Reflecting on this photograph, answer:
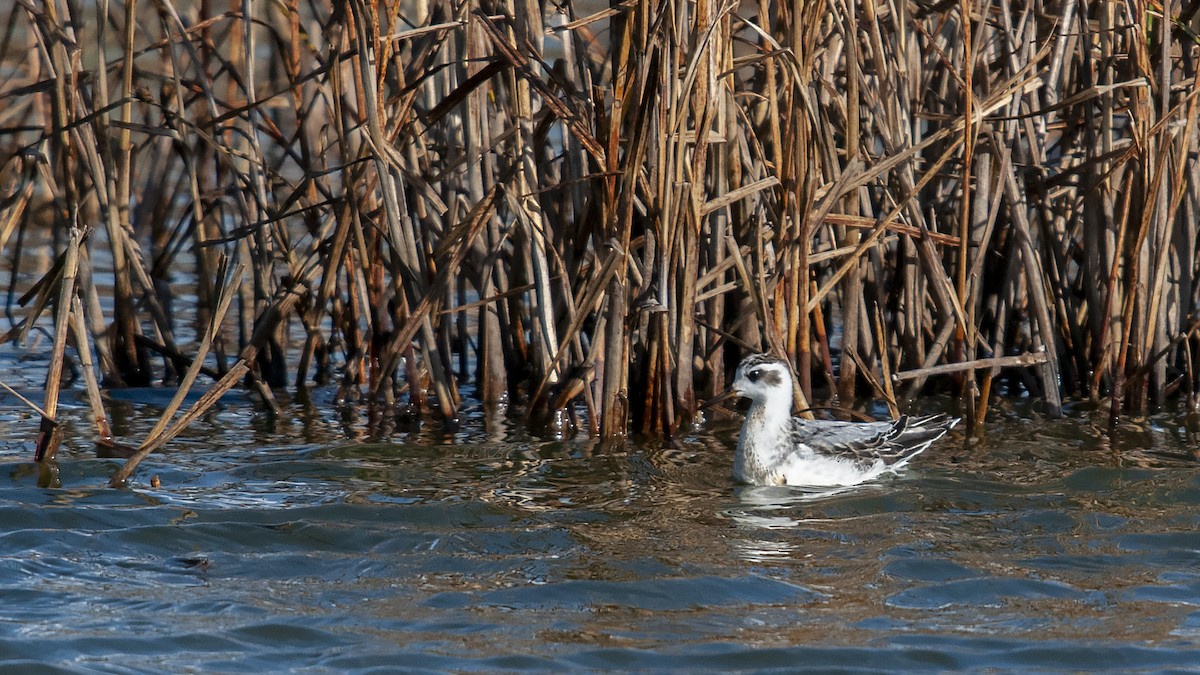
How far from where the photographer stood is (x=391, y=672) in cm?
538

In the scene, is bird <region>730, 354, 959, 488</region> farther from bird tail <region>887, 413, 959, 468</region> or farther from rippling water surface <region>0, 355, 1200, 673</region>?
rippling water surface <region>0, 355, 1200, 673</region>

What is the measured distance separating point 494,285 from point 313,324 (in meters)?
1.27

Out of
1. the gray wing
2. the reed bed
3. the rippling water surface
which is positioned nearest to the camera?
the rippling water surface

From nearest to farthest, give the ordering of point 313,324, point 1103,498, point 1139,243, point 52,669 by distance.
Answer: point 52,669 → point 1103,498 → point 1139,243 → point 313,324

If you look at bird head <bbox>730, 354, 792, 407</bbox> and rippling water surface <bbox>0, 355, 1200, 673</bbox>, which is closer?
rippling water surface <bbox>0, 355, 1200, 673</bbox>

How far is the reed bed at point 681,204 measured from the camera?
24.5ft

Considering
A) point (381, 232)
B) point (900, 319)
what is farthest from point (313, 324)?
point (900, 319)

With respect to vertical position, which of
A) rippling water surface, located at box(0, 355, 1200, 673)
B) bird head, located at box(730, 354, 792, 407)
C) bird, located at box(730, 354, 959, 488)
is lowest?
rippling water surface, located at box(0, 355, 1200, 673)

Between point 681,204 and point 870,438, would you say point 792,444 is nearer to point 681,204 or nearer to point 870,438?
point 870,438

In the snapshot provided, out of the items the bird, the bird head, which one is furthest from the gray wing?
the bird head

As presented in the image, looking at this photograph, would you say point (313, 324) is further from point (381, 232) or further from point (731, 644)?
point (731, 644)

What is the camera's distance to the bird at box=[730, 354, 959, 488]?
7.64m

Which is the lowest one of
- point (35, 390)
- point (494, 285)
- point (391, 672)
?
point (391, 672)

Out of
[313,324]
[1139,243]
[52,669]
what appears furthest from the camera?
[313,324]
